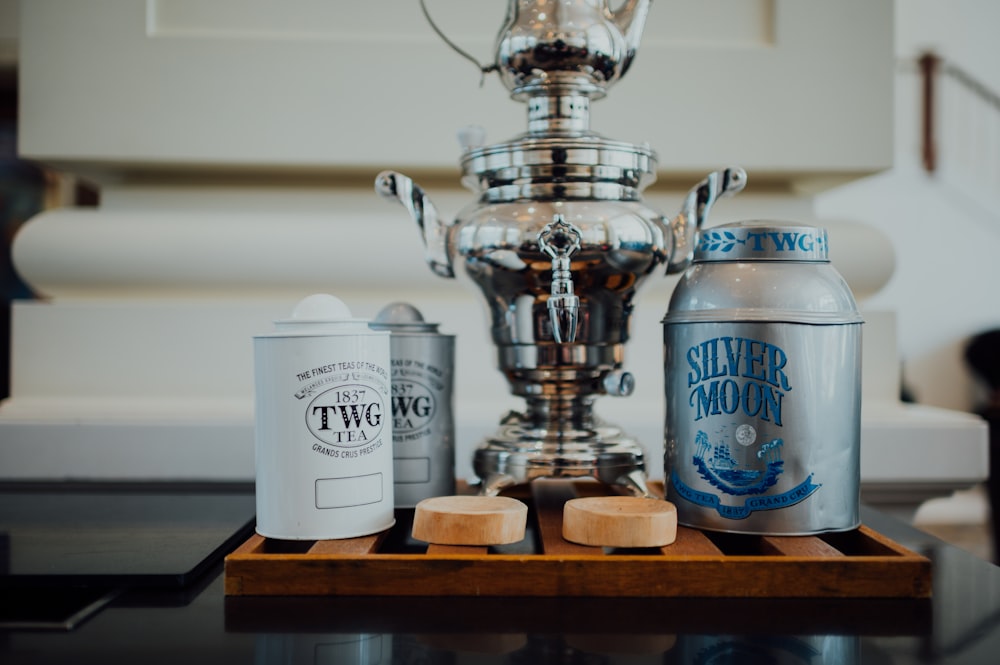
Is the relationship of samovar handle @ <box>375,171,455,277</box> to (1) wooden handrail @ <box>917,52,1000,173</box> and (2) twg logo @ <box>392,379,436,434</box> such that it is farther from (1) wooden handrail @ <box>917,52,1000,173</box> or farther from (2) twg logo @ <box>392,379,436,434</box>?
(1) wooden handrail @ <box>917,52,1000,173</box>

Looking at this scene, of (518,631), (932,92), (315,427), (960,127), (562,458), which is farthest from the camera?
(960,127)

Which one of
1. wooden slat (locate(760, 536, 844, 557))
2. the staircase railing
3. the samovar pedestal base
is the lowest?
wooden slat (locate(760, 536, 844, 557))

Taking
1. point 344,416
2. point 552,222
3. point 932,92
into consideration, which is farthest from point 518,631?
point 932,92

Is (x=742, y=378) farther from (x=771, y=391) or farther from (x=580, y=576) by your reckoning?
(x=580, y=576)

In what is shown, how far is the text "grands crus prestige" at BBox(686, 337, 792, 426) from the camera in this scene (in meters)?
0.52

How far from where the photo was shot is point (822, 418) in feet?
1.73

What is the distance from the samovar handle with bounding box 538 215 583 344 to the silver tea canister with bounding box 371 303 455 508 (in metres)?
0.11

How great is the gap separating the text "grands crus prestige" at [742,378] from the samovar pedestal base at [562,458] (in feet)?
0.38

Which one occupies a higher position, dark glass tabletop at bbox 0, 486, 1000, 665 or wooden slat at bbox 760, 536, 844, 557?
wooden slat at bbox 760, 536, 844, 557

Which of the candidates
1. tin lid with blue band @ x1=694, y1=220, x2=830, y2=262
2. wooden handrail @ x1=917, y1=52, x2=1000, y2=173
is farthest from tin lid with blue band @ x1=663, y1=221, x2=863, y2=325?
wooden handrail @ x1=917, y1=52, x2=1000, y2=173

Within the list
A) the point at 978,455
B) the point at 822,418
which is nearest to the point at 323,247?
the point at 822,418

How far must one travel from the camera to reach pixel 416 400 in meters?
0.64

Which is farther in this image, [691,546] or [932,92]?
[932,92]

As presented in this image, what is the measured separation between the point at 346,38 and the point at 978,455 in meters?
0.95
